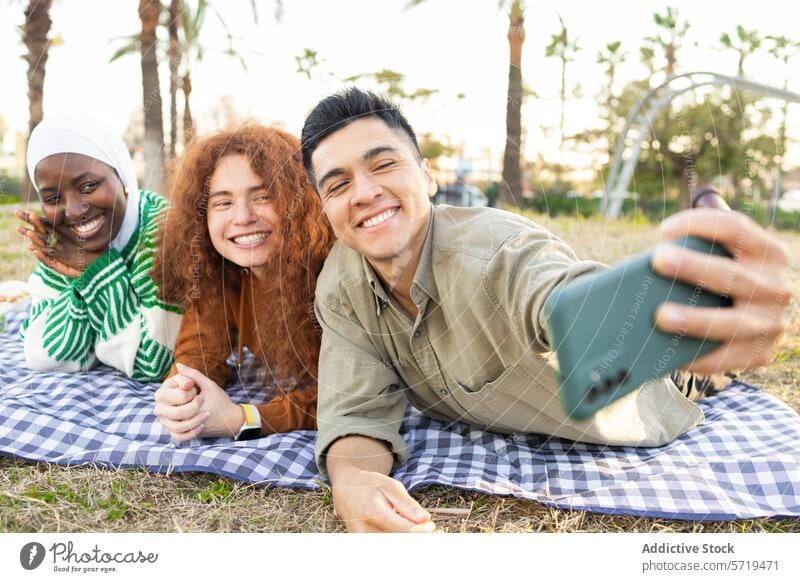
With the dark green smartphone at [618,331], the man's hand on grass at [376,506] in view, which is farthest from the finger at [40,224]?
the dark green smartphone at [618,331]

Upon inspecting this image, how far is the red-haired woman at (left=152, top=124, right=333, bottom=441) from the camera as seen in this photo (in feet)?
3.73

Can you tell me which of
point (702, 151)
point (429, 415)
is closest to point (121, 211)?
point (429, 415)

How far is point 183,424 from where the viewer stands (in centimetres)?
109

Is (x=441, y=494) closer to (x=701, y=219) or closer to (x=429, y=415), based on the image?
(x=429, y=415)

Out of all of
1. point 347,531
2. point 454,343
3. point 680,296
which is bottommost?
point 347,531

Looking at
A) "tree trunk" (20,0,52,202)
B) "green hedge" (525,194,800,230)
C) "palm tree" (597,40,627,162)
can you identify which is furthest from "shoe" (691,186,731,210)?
"tree trunk" (20,0,52,202)

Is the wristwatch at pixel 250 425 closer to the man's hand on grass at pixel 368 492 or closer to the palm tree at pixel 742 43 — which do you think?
the man's hand on grass at pixel 368 492

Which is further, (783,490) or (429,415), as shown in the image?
(429,415)

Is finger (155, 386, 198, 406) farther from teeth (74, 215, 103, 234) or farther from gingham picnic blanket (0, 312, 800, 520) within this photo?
teeth (74, 215, 103, 234)

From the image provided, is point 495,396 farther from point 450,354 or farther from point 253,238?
point 253,238

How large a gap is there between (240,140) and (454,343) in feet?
1.58

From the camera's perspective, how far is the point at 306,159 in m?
1.05

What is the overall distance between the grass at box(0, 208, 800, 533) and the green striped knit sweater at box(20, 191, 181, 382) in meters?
0.34
